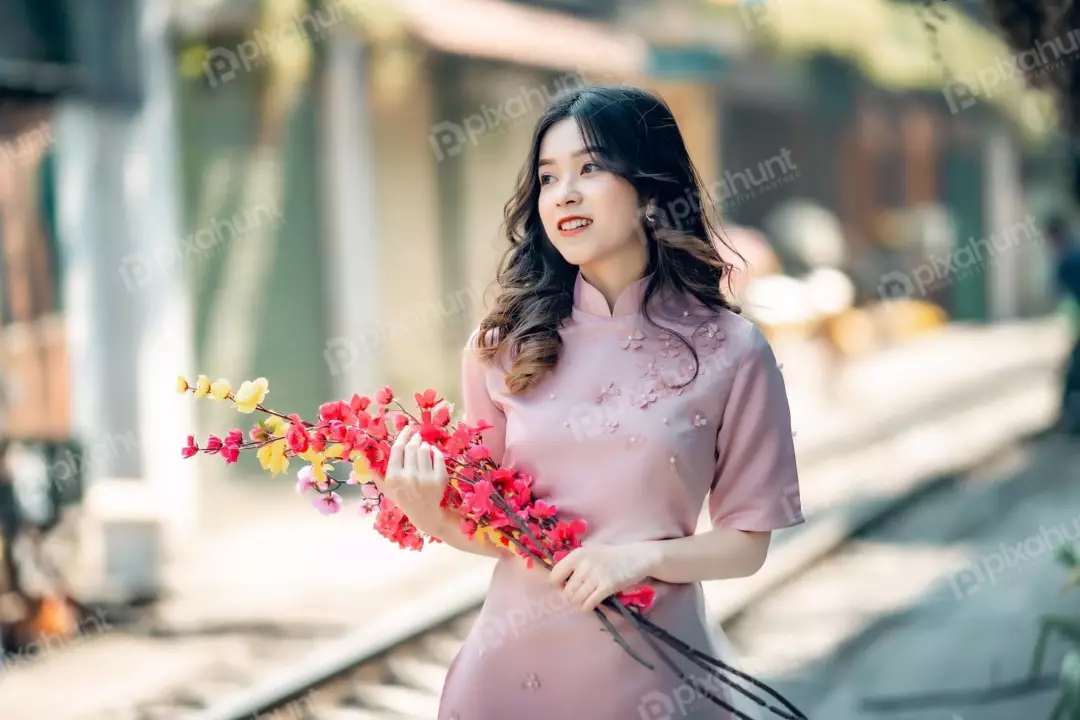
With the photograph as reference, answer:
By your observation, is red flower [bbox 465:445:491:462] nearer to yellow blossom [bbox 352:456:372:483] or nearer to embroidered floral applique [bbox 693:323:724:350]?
yellow blossom [bbox 352:456:372:483]

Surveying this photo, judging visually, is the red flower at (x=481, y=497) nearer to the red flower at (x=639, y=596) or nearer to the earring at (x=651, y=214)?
the red flower at (x=639, y=596)

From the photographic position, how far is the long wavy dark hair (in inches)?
96.0

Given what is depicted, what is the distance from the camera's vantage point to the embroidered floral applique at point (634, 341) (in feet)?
8.05

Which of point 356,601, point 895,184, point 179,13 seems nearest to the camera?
point 356,601

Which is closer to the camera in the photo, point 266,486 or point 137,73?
point 137,73

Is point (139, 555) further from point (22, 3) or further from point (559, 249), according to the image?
point (559, 249)

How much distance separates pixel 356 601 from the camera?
827 centimetres

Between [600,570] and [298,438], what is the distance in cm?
55

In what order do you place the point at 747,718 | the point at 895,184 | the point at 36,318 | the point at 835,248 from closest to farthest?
1. the point at 747,718
2. the point at 36,318
3. the point at 835,248
4. the point at 895,184

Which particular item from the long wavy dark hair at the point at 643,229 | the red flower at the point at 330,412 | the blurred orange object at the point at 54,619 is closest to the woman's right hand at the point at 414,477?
the red flower at the point at 330,412

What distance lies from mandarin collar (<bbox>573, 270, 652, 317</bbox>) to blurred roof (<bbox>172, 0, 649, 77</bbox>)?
331 inches

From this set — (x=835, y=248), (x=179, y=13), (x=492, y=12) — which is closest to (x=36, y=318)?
(x=179, y=13)

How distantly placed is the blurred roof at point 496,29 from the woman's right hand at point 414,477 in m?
8.61

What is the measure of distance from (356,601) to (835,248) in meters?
13.8
